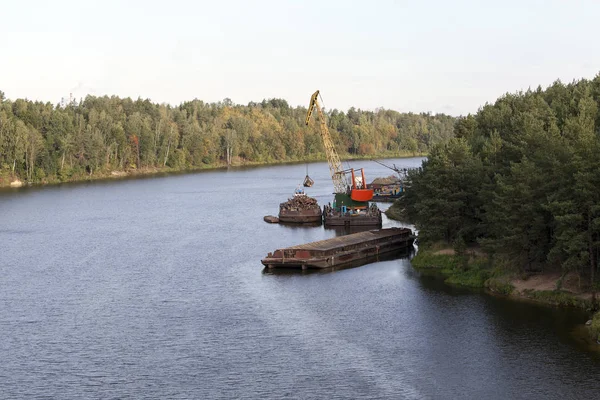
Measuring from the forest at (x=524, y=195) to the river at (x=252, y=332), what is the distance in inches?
172

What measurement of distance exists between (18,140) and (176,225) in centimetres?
7783

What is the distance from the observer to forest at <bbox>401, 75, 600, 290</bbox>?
5172 centimetres

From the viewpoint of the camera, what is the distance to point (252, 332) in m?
49.1

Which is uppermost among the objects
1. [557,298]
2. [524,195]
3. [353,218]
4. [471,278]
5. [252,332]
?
[524,195]

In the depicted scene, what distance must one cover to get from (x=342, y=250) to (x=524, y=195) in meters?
19.8

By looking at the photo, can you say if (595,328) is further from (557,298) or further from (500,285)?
(500,285)

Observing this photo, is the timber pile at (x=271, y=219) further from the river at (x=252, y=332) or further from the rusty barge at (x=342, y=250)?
the rusty barge at (x=342, y=250)

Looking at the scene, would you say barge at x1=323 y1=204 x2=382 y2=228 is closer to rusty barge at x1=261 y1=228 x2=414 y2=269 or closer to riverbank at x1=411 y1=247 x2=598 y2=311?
rusty barge at x1=261 y1=228 x2=414 y2=269

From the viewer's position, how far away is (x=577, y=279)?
53469 millimetres

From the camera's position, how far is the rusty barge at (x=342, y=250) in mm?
67994

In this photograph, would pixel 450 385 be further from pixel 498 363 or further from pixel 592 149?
pixel 592 149

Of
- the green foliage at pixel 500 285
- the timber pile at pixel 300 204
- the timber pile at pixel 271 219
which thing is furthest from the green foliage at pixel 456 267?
the timber pile at pixel 271 219

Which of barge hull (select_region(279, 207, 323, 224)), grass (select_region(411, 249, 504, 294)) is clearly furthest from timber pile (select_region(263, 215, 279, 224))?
grass (select_region(411, 249, 504, 294))

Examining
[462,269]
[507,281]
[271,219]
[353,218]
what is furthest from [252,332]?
[271,219]
